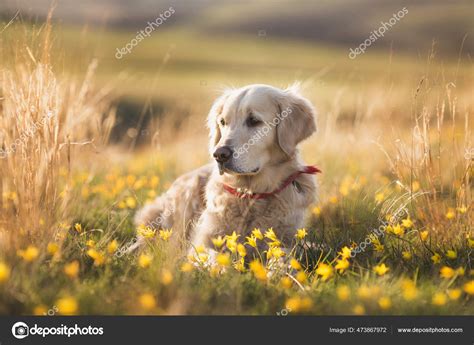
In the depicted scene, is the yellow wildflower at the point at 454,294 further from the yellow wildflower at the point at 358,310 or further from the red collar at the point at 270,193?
the red collar at the point at 270,193

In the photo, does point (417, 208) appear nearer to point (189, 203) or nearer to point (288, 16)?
point (189, 203)

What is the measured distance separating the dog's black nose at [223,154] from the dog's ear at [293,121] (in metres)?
0.45

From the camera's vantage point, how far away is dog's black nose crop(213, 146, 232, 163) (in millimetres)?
3180

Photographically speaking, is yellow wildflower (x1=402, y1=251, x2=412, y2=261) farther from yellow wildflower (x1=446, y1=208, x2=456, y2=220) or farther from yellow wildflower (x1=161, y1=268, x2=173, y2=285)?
yellow wildflower (x1=161, y1=268, x2=173, y2=285)

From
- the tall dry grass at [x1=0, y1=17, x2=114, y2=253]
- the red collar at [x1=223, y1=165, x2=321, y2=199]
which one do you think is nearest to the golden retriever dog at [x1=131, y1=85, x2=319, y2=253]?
the red collar at [x1=223, y1=165, x2=321, y2=199]

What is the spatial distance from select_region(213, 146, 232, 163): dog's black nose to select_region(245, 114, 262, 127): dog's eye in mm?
338

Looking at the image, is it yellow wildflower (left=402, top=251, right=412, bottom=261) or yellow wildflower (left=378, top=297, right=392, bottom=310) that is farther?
yellow wildflower (left=402, top=251, right=412, bottom=261)

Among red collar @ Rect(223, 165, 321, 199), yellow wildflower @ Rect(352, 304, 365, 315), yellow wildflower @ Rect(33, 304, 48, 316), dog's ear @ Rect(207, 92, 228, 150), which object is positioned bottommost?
yellow wildflower @ Rect(33, 304, 48, 316)

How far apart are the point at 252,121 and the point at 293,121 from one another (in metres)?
0.33

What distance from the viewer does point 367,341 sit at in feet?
7.08

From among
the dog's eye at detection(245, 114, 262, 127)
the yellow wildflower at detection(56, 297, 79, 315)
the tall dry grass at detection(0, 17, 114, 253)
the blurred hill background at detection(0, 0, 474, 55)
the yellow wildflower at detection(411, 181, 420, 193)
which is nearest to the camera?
the yellow wildflower at detection(56, 297, 79, 315)

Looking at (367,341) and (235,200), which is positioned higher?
(235,200)

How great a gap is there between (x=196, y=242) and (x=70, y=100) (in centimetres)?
135

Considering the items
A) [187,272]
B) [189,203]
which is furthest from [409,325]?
[189,203]
